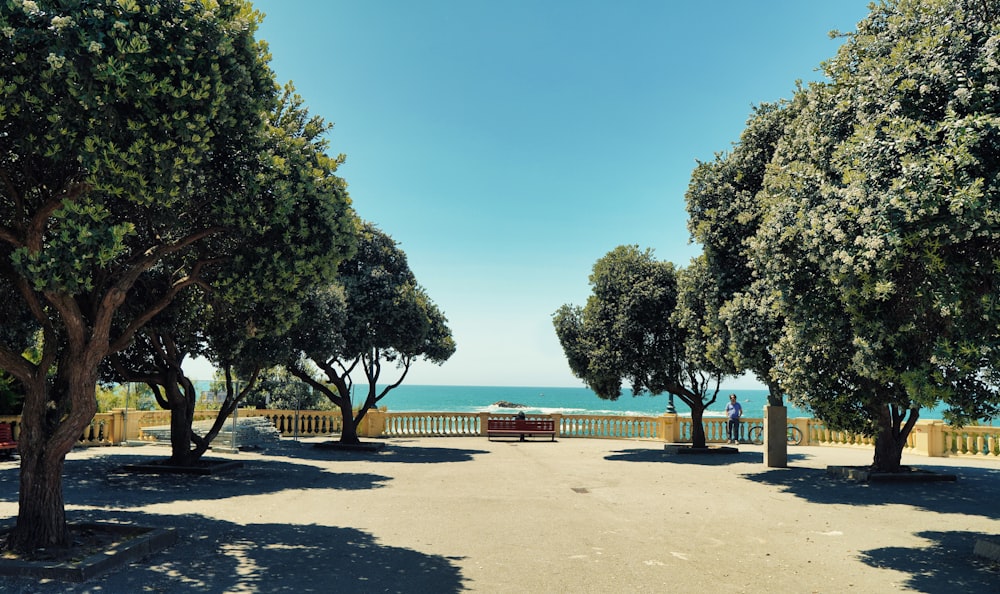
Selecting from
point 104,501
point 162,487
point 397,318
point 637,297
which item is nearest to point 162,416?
point 397,318

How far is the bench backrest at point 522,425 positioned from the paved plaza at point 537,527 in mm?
8829

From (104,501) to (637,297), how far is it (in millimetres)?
16479

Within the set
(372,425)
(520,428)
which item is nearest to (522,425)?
(520,428)

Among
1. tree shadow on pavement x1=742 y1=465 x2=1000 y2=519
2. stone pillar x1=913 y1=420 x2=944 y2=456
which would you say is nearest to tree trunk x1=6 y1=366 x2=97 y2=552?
tree shadow on pavement x1=742 y1=465 x2=1000 y2=519

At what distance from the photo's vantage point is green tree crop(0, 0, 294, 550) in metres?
6.48

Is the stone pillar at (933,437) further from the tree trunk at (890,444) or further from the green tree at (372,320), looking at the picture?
the green tree at (372,320)

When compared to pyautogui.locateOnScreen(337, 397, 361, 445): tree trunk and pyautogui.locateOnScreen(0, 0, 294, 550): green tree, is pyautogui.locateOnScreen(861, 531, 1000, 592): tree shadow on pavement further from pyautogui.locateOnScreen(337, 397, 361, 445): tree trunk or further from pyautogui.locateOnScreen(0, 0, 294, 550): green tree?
pyautogui.locateOnScreen(337, 397, 361, 445): tree trunk

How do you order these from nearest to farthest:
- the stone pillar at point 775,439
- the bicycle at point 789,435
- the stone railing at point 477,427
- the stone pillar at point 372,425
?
the stone pillar at point 775,439, the stone railing at point 477,427, the bicycle at point 789,435, the stone pillar at point 372,425

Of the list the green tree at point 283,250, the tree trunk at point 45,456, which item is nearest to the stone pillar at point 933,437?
the green tree at point 283,250

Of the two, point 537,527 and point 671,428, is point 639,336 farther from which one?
point 537,527

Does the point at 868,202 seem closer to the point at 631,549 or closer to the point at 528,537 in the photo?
the point at 631,549

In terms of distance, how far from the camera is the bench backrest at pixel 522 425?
1064 inches

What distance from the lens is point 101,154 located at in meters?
6.71

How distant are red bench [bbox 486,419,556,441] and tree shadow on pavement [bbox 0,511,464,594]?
18035 mm
